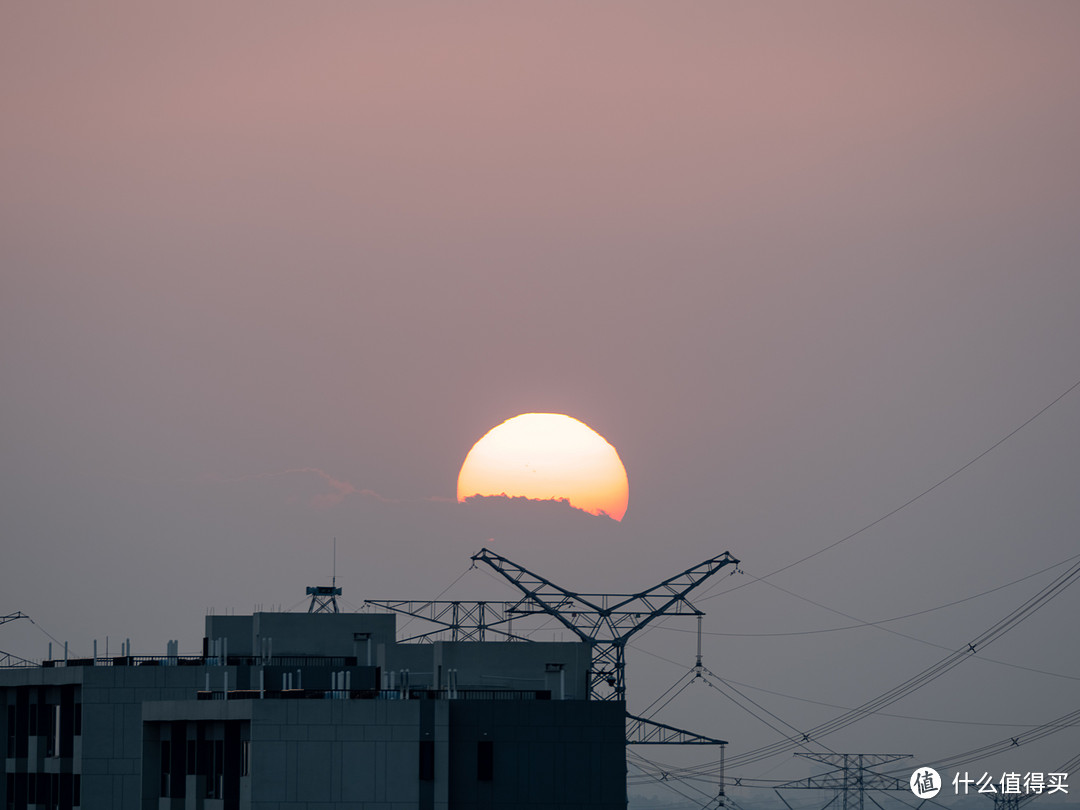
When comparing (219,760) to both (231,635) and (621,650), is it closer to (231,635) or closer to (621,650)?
(231,635)

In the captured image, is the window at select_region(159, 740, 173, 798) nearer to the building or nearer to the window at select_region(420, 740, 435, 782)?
the building

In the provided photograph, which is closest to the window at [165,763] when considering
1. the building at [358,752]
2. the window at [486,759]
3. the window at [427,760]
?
the building at [358,752]

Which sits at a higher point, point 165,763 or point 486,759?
point 486,759

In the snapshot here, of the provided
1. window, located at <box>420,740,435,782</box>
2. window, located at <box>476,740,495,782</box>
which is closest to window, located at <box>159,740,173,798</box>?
window, located at <box>420,740,435,782</box>

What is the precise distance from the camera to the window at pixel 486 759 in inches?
3484

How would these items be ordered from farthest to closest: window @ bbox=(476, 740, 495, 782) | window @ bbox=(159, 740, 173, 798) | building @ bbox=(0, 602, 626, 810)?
window @ bbox=(159, 740, 173, 798), window @ bbox=(476, 740, 495, 782), building @ bbox=(0, 602, 626, 810)

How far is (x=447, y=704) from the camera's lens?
288 feet

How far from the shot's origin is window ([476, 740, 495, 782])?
290 feet

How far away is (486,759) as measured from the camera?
8862 centimetres

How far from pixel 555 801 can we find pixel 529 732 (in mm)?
4091

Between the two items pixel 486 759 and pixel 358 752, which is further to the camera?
pixel 486 759

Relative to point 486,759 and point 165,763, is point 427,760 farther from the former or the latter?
point 165,763

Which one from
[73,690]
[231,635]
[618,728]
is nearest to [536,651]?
[231,635]

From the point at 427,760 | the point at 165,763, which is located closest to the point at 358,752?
the point at 427,760
